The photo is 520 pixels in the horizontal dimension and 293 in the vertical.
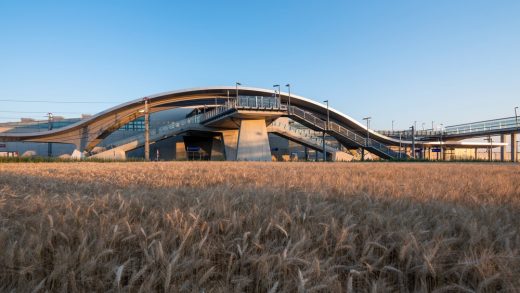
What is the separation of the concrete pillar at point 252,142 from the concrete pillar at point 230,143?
4.22 meters

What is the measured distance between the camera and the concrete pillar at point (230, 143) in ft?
156

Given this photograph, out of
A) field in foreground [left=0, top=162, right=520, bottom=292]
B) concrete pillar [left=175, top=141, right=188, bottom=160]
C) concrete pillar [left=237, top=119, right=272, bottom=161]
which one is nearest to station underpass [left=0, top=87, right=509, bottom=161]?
concrete pillar [left=237, top=119, right=272, bottom=161]

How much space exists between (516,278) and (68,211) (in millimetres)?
2947

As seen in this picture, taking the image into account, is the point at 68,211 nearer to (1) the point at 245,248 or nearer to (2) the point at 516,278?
(1) the point at 245,248

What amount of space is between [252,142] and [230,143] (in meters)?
6.90

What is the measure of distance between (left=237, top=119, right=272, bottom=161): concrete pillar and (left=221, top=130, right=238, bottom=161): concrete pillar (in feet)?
Answer: 13.9

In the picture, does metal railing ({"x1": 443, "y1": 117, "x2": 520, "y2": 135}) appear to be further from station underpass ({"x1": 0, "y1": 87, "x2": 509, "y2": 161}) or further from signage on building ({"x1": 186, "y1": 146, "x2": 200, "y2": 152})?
signage on building ({"x1": 186, "y1": 146, "x2": 200, "y2": 152})

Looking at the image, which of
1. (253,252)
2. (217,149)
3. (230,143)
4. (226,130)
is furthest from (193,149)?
(253,252)

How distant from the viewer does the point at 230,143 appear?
49.1m

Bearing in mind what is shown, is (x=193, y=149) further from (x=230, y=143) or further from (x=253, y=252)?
(x=253, y=252)

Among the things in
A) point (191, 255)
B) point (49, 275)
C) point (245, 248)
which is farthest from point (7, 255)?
point (245, 248)

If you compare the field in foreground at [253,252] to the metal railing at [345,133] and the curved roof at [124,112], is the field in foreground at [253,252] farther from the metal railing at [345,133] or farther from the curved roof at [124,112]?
the curved roof at [124,112]

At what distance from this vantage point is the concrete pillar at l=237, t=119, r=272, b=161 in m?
43.0

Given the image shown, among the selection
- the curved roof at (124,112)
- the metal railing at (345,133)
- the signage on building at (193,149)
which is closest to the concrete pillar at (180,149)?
the signage on building at (193,149)
